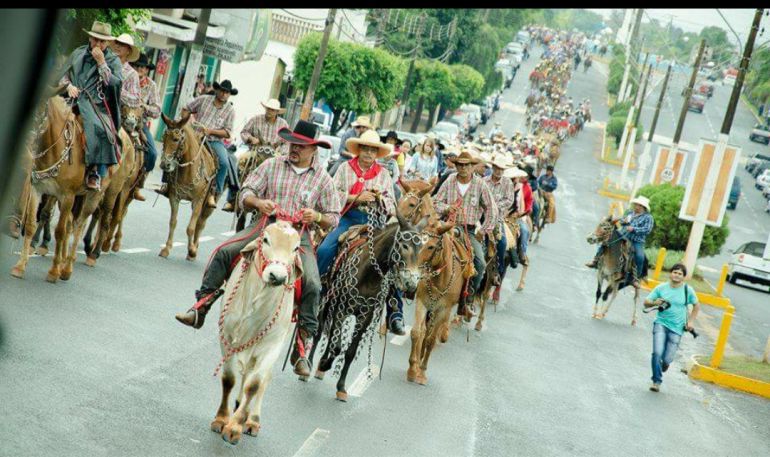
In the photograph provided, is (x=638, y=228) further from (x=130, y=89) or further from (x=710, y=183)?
(x=130, y=89)

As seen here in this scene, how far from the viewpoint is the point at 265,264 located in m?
8.65

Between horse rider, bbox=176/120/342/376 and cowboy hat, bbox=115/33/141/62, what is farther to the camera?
cowboy hat, bbox=115/33/141/62

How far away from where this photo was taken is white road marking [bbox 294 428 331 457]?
358 inches

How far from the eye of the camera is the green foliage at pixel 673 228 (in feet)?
123

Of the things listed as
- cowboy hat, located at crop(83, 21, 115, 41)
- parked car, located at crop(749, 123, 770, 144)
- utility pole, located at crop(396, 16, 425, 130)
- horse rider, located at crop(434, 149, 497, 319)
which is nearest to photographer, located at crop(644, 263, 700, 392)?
horse rider, located at crop(434, 149, 497, 319)

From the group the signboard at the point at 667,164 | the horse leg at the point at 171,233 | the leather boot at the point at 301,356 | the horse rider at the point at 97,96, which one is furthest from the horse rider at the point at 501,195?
the signboard at the point at 667,164

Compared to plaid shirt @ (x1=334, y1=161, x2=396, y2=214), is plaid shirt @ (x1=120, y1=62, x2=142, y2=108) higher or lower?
higher

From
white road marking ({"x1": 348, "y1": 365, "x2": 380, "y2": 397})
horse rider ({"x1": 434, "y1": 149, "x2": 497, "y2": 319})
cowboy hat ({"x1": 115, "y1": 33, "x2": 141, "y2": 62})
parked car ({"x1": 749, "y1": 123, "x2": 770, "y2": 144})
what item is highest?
parked car ({"x1": 749, "y1": 123, "x2": 770, "y2": 144})

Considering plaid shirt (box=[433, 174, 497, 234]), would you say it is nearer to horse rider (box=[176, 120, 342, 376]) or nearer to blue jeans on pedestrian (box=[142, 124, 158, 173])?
blue jeans on pedestrian (box=[142, 124, 158, 173])

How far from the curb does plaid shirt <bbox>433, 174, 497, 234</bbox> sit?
18.4 ft

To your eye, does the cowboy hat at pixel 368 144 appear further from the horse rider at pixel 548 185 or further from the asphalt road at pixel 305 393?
the horse rider at pixel 548 185

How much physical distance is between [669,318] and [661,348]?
1.97 feet

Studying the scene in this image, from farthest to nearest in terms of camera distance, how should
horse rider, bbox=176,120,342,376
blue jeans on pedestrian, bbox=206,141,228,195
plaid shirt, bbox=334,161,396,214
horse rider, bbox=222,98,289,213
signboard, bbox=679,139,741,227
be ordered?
signboard, bbox=679,139,741,227
horse rider, bbox=222,98,289,213
blue jeans on pedestrian, bbox=206,141,228,195
plaid shirt, bbox=334,161,396,214
horse rider, bbox=176,120,342,376
